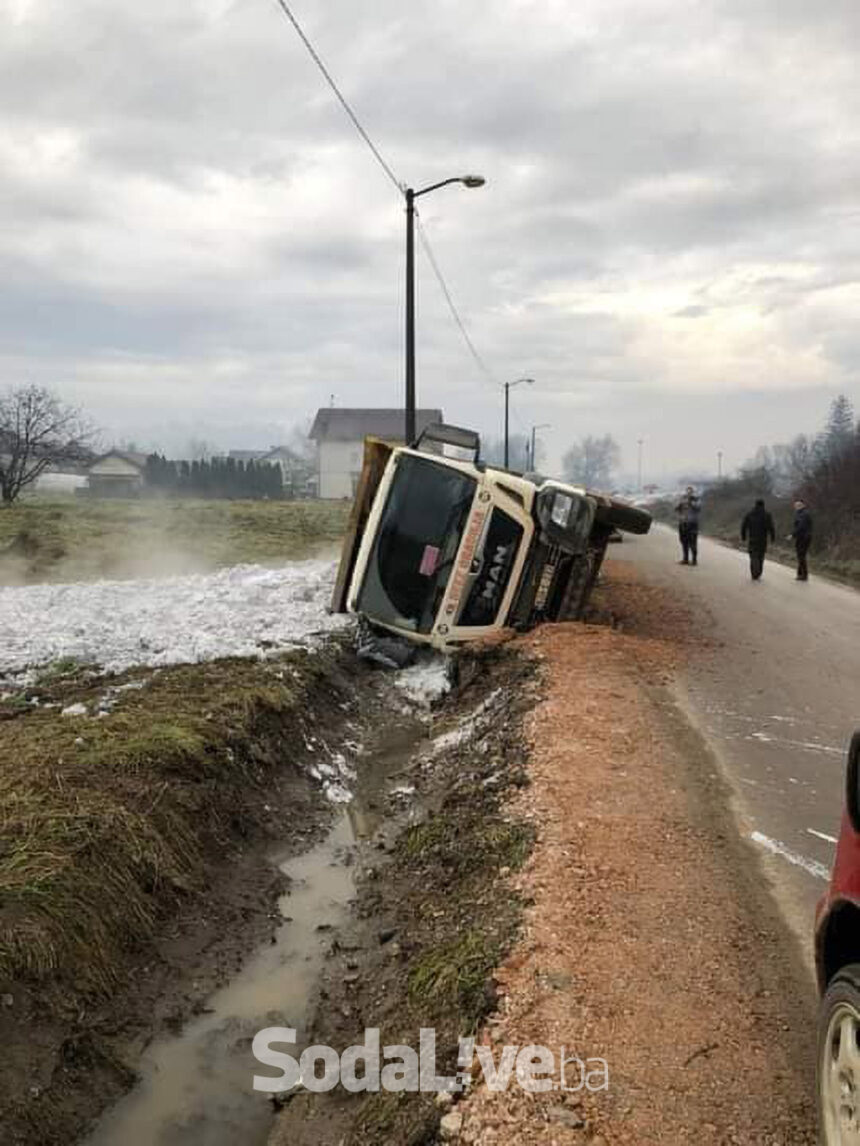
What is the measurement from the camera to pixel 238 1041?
4363 millimetres

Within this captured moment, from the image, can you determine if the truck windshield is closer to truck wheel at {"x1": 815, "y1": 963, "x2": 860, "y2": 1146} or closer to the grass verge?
the grass verge

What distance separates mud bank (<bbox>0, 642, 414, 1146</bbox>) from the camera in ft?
12.9

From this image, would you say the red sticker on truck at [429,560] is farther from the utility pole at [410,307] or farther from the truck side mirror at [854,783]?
the truck side mirror at [854,783]

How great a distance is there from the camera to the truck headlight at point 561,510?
1053 centimetres

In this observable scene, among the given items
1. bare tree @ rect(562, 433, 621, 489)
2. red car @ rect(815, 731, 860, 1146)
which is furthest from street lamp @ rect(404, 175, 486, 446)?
bare tree @ rect(562, 433, 621, 489)

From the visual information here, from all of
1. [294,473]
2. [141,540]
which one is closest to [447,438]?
[141,540]

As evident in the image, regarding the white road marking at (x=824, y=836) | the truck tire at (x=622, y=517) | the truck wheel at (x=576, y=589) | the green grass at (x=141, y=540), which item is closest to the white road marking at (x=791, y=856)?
the white road marking at (x=824, y=836)

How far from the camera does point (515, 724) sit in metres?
7.50

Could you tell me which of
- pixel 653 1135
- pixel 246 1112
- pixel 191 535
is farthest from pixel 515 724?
pixel 191 535

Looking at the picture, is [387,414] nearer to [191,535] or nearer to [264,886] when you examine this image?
[191,535]

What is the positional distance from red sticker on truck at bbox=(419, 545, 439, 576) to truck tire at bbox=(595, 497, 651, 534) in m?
2.15

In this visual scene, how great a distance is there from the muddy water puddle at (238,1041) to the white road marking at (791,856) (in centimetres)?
248

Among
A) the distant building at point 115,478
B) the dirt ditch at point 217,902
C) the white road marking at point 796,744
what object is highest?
the distant building at point 115,478

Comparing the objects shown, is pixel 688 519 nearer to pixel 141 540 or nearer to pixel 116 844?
pixel 141 540
